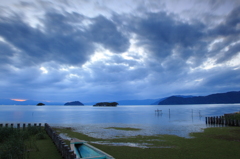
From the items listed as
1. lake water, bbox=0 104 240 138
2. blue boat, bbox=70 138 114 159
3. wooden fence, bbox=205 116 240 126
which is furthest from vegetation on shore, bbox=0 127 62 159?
wooden fence, bbox=205 116 240 126

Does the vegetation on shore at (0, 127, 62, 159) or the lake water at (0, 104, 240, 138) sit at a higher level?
the vegetation on shore at (0, 127, 62, 159)

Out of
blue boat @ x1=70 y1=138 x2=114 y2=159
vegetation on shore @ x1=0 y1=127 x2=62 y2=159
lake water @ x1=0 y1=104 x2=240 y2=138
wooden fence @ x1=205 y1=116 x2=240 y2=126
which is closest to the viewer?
vegetation on shore @ x1=0 y1=127 x2=62 y2=159

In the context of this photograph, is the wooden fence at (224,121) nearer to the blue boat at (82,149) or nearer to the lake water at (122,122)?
the lake water at (122,122)

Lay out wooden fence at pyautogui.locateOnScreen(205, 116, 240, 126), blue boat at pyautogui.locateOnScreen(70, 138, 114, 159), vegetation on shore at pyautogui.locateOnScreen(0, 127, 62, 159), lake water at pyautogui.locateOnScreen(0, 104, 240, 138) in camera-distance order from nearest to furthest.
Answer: vegetation on shore at pyautogui.locateOnScreen(0, 127, 62, 159) → blue boat at pyautogui.locateOnScreen(70, 138, 114, 159) → lake water at pyautogui.locateOnScreen(0, 104, 240, 138) → wooden fence at pyautogui.locateOnScreen(205, 116, 240, 126)

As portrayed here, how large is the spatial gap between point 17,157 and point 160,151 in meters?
10.2

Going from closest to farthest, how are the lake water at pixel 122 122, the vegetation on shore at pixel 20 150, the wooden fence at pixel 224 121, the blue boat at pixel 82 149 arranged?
the vegetation on shore at pixel 20 150 < the blue boat at pixel 82 149 < the lake water at pixel 122 122 < the wooden fence at pixel 224 121

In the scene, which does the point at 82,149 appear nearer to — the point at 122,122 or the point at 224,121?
the point at 122,122

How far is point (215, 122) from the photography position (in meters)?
40.7

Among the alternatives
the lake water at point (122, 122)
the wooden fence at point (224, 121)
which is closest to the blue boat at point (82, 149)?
the lake water at point (122, 122)

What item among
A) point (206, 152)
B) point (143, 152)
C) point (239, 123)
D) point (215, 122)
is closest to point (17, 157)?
point (143, 152)

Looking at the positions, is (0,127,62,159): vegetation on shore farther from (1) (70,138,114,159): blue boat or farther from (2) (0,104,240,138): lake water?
(2) (0,104,240,138): lake water

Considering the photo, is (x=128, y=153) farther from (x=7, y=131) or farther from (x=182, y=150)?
(x=7, y=131)

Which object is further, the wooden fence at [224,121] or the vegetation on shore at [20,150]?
the wooden fence at [224,121]

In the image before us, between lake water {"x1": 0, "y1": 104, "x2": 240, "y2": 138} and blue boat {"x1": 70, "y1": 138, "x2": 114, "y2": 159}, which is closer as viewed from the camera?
blue boat {"x1": 70, "y1": 138, "x2": 114, "y2": 159}
